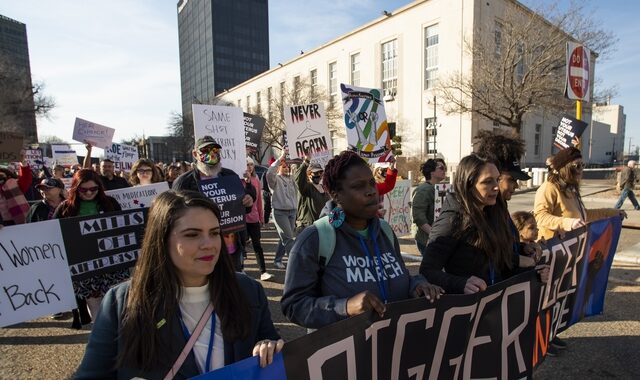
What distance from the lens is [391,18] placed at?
3762cm

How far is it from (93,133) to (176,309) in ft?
28.4

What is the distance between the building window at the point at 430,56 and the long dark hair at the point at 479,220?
33.6m

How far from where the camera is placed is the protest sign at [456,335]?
1.68 m

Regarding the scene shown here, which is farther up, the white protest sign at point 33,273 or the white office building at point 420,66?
the white office building at point 420,66

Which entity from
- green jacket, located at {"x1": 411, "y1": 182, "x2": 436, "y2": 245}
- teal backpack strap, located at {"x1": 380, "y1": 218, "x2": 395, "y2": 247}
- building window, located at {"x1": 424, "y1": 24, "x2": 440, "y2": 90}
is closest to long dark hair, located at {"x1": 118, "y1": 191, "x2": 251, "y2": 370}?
teal backpack strap, located at {"x1": 380, "y1": 218, "x2": 395, "y2": 247}

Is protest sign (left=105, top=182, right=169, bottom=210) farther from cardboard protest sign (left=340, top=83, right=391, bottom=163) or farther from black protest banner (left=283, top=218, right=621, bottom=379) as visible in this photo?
black protest banner (left=283, top=218, right=621, bottom=379)

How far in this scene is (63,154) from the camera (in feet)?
50.1

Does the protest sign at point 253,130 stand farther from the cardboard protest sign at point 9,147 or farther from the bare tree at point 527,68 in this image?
the bare tree at point 527,68

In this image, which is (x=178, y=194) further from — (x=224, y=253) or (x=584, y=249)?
(x=584, y=249)

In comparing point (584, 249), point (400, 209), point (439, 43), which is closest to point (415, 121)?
point (439, 43)

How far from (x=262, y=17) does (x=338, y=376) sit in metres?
116

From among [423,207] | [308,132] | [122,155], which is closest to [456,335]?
[423,207]

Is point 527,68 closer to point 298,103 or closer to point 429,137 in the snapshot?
point 429,137

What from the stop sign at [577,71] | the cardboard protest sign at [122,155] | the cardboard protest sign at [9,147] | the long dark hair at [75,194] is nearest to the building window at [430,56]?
the cardboard protest sign at [122,155]
